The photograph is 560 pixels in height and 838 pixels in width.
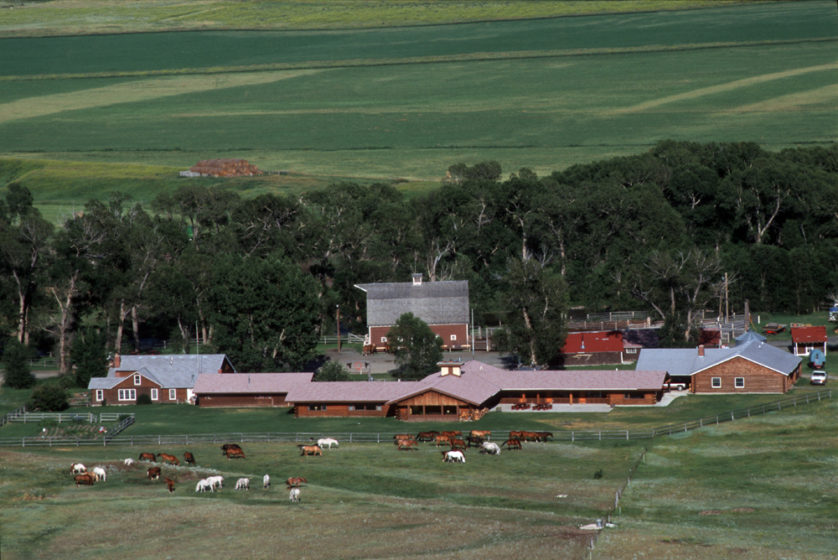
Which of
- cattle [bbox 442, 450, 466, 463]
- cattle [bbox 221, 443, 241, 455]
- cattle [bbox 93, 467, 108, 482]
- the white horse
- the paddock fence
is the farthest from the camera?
the paddock fence

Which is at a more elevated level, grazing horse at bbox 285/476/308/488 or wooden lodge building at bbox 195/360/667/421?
wooden lodge building at bbox 195/360/667/421

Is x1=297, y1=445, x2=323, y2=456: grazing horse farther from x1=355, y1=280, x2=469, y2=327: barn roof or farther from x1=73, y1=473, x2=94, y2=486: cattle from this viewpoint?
x1=355, y1=280, x2=469, y2=327: barn roof

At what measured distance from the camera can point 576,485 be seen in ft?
228

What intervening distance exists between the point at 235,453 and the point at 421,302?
42646mm

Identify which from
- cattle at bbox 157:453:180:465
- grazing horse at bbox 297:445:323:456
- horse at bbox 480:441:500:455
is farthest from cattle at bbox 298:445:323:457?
horse at bbox 480:441:500:455

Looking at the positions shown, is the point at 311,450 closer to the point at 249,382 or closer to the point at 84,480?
the point at 84,480

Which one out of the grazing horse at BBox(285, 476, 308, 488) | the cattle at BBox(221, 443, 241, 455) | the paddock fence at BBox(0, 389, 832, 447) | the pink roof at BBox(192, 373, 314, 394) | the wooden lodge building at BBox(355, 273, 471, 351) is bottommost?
the grazing horse at BBox(285, 476, 308, 488)

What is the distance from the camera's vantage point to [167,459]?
76375 millimetres

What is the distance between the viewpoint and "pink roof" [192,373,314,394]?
325ft

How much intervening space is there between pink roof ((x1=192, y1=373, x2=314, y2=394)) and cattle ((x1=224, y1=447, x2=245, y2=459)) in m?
19.8

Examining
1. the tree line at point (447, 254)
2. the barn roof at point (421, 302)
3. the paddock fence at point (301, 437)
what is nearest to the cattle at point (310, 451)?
the paddock fence at point (301, 437)

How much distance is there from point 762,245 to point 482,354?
3228 centimetres

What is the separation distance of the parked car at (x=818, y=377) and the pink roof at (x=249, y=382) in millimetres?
33343

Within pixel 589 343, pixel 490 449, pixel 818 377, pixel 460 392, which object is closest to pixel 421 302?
pixel 589 343
